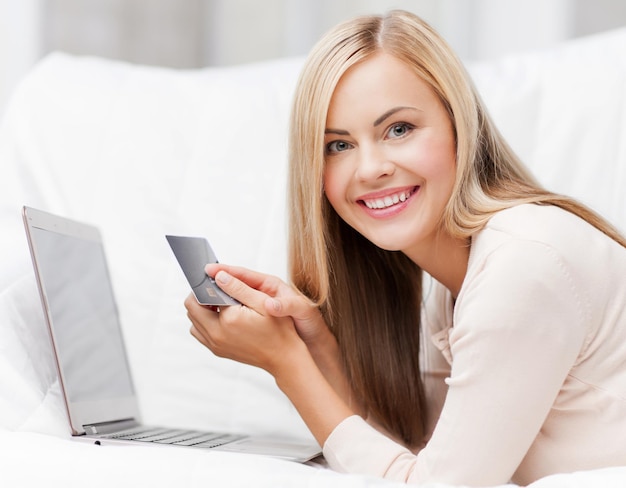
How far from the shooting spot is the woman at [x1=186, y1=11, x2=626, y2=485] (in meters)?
0.89

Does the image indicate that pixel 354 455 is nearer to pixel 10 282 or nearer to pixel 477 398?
pixel 477 398

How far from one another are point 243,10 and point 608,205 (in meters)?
1.22

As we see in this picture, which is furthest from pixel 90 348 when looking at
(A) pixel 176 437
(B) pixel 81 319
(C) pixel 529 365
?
(C) pixel 529 365

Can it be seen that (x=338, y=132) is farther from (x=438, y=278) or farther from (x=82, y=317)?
(x=82, y=317)

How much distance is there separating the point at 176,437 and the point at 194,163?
635 mm

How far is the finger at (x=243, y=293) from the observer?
1080 mm

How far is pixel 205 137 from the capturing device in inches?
63.1

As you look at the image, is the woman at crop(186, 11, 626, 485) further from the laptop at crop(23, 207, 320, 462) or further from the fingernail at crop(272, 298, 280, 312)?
the laptop at crop(23, 207, 320, 462)

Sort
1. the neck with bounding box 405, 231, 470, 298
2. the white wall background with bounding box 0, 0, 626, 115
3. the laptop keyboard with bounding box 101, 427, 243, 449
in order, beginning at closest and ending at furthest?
the laptop keyboard with bounding box 101, 427, 243, 449 → the neck with bounding box 405, 231, 470, 298 → the white wall background with bounding box 0, 0, 626, 115

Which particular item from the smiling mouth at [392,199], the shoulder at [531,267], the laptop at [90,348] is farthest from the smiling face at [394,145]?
the laptop at [90,348]

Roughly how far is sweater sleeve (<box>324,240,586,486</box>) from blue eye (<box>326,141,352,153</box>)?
27 centimetres

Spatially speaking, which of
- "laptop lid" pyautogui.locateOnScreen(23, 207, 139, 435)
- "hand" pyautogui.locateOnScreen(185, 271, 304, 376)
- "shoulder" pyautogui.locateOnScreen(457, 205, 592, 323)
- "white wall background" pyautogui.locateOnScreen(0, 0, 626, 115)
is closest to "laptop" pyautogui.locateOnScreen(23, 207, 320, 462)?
"laptop lid" pyautogui.locateOnScreen(23, 207, 139, 435)

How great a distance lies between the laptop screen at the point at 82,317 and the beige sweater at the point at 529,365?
37 cm

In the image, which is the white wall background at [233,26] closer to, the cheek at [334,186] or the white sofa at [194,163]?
the white sofa at [194,163]
